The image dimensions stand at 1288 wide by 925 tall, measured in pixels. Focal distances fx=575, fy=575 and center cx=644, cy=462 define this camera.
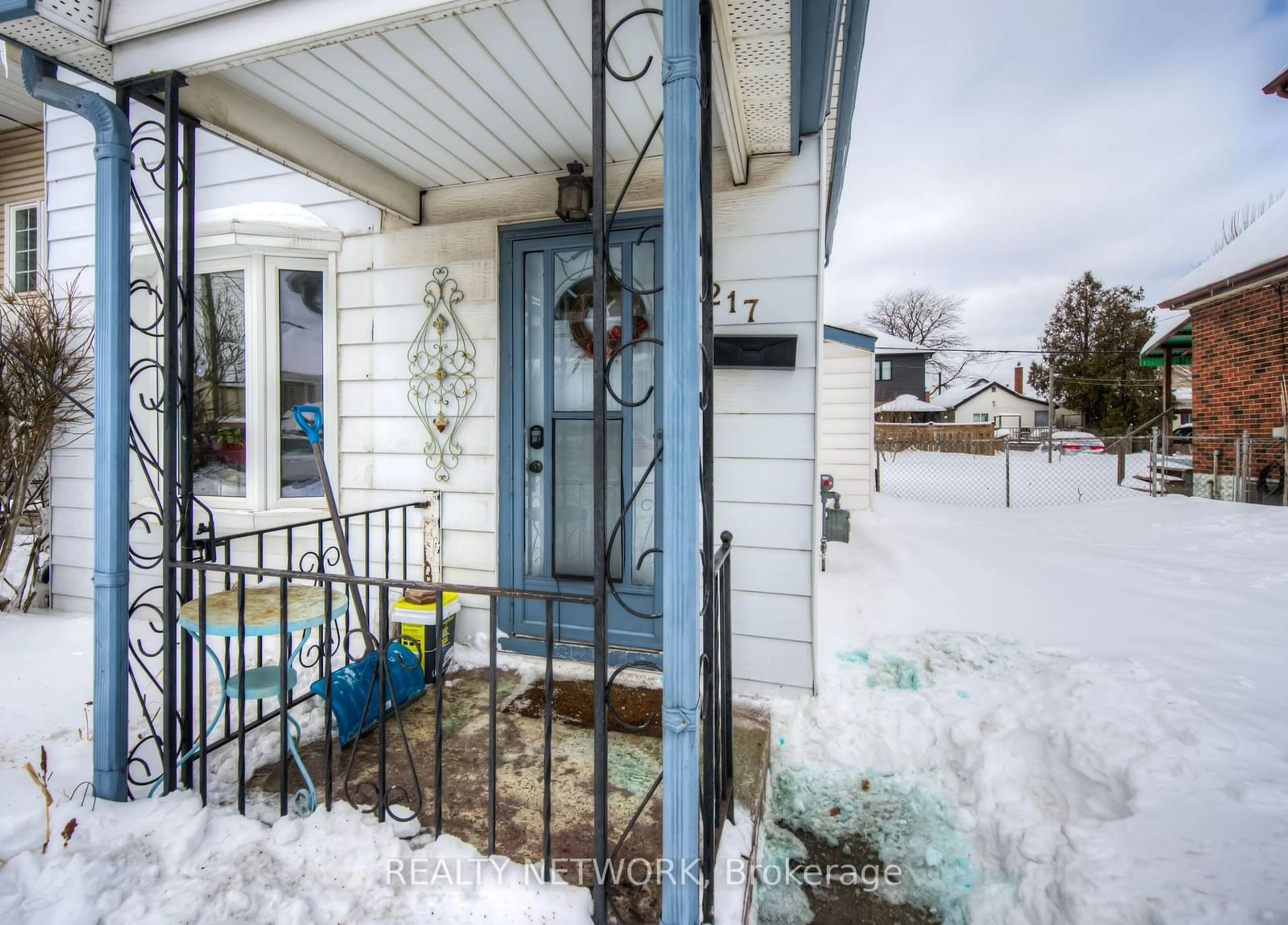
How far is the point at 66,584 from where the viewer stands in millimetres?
4043

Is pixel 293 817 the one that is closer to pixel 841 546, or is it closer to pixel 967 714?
pixel 967 714

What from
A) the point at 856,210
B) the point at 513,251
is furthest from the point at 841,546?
the point at 856,210

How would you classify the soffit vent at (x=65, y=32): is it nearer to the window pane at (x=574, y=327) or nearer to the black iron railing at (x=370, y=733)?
the black iron railing at (x=370, y=733)

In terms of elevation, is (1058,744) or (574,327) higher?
(574,327)

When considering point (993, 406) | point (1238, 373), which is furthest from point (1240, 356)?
point (993, 406)

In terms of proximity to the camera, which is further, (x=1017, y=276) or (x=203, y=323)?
(x=1017, y=276)

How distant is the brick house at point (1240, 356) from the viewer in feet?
24.0

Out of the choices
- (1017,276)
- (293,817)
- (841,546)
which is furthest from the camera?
(1017,276)

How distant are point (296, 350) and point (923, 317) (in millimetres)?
32064

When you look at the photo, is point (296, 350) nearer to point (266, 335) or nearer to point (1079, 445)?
point (266, 335)

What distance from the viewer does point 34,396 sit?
3.96 meters

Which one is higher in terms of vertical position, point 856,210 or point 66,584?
point 856,210

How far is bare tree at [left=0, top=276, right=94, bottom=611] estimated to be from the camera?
13.0ft

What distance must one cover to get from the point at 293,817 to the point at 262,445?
7.97 ft
